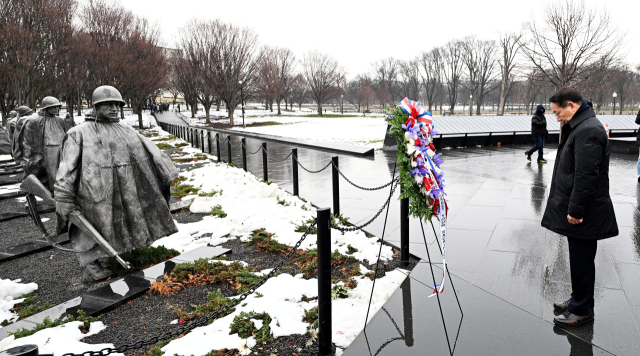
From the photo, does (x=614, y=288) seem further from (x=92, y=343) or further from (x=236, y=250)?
(x=92, y=343)

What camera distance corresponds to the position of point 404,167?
310 cm

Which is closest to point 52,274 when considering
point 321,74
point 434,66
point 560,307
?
point 560,307

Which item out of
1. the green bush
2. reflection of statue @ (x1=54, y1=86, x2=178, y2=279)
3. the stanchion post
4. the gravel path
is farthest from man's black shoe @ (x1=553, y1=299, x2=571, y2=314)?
the green bush

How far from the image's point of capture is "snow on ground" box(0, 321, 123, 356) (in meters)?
3.03

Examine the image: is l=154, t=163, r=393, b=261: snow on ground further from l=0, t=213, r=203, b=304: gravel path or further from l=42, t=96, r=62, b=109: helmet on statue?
l=42, t=96, r=62, b=109: helmet on statue

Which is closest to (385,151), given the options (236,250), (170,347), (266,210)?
(266,210)

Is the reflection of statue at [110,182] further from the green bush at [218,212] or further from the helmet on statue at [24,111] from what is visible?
the helmet on statue at [24,111]

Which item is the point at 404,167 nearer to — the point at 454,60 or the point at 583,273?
the point at 583,273

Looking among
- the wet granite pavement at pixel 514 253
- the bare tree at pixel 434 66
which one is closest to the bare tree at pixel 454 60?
the bare tree at pixel 434 66

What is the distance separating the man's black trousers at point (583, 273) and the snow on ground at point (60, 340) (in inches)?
148

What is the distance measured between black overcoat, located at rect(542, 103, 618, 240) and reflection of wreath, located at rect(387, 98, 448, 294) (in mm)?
962

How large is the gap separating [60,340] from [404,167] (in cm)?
309

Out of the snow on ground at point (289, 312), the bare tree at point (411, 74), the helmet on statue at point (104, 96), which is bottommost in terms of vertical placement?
the snow on ground at point (289, 312)

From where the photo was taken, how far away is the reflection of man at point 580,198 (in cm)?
291
